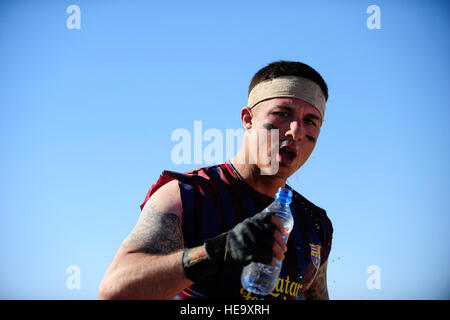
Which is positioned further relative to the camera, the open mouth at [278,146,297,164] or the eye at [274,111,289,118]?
the eye at [274,111,289,118]

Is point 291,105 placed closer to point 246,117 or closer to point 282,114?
point 282,114

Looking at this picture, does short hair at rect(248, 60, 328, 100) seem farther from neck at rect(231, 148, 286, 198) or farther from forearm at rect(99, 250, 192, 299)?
forearm at rect(99, 250, 192, 299)

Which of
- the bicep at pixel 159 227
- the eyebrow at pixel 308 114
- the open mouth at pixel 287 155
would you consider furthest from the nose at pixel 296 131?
the bicep at pixel 159 227

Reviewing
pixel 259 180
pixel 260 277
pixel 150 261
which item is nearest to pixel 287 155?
pixel 259 180

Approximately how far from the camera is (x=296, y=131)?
16.5ft

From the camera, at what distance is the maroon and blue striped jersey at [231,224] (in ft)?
14.1

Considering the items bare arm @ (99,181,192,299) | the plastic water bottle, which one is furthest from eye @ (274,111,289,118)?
bare arm @ (99,181,192,299)

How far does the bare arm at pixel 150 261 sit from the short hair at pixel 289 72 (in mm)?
2518

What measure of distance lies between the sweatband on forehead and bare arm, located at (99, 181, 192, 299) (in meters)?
2.18

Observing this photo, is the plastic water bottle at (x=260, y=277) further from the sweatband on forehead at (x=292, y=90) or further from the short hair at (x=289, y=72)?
the short hair at (x=289, y=72)

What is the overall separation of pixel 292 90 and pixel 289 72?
0.37m

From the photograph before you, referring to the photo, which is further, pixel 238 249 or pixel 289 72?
pixel 289 72

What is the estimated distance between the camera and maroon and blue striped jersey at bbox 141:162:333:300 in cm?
429
